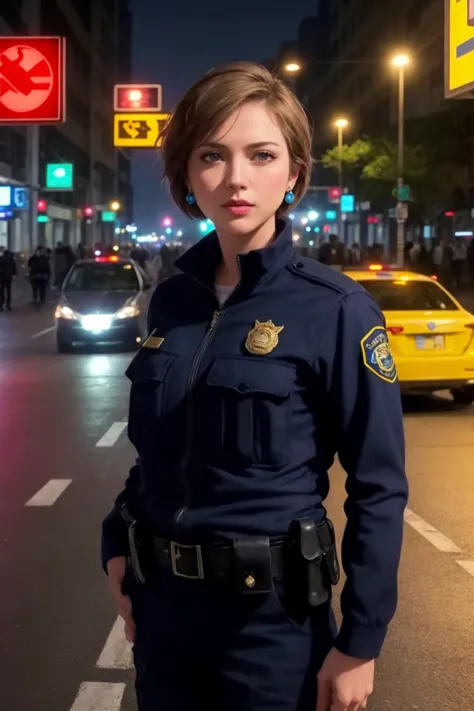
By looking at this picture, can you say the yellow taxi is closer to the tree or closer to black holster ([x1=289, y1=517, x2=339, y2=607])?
black holster ([x1=289, y1=517, x2=339, y2=607])

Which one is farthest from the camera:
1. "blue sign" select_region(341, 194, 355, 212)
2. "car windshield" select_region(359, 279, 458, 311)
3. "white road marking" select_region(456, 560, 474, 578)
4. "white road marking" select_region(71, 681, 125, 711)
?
"blue sign" select_region(341, 194, 355, 212)

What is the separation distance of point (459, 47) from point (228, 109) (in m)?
24.0

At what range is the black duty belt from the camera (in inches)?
86.4

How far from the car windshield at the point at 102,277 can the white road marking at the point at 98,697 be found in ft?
55.8

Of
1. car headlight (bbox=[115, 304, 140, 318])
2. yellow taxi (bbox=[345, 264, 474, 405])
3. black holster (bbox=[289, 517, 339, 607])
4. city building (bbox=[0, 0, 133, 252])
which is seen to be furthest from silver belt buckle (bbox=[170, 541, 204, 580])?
city building (bbox=[0, 0, 133, 252])

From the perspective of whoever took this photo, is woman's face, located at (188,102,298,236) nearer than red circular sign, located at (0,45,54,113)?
Yes

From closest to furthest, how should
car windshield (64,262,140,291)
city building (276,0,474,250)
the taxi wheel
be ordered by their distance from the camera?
the taxi wheel
car windshield (64,262,140,291)
city building (276,0,474,250)

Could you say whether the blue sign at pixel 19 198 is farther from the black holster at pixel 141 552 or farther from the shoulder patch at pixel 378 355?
the shoulder patch at pixel 378 355

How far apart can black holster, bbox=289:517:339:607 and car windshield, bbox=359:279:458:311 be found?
1058 centimetres

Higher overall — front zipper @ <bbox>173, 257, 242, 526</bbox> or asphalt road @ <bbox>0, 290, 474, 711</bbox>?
front zipper @ <bbox>173, 257, 242, 526</bbox>

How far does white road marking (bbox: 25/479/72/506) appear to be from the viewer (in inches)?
310

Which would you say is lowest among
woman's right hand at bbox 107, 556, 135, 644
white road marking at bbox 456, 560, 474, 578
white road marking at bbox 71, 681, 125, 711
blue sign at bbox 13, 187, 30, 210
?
white road marking at bbox 71, 681, 125, 711

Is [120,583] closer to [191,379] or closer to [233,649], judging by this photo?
[233,649]

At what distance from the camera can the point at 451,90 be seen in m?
24.9
